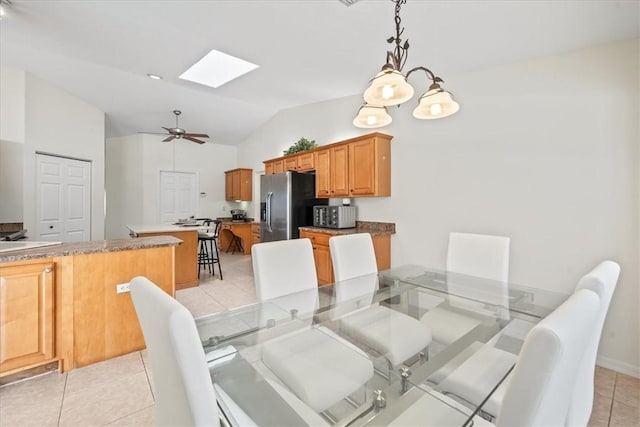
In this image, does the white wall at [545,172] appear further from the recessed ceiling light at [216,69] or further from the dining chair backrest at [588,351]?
the recessed ceiling light at [216,69]

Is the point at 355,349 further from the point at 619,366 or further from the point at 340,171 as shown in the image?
the point at 340,171

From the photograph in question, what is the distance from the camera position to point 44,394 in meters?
1.83

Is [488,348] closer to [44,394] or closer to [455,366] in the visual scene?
[455,366]

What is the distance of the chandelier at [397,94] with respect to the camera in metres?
1.42

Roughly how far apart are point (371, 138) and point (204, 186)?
529cm

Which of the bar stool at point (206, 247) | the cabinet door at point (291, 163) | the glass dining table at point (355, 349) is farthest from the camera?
the cabinet door at point (291, 163)

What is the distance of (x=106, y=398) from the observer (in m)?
1.80

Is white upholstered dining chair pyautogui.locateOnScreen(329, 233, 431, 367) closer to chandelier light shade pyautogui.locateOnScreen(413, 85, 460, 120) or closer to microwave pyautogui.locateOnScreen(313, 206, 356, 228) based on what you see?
chandelier light shade pyautogui.locateOnScreen(413, 85, 460, 120)

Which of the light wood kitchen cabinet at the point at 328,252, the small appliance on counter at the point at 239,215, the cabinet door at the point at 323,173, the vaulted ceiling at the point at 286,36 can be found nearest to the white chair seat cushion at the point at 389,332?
the light wood kitchen cabinet at the point at 328,252

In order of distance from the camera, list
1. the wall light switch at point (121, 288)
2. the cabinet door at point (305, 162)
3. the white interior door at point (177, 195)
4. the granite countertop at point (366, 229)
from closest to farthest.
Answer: the wall light switch at point (121, 288) < the granite countertop at point (366, 229) < the cabinet door at point (305, 162) < the white interior door at point (177, 195)

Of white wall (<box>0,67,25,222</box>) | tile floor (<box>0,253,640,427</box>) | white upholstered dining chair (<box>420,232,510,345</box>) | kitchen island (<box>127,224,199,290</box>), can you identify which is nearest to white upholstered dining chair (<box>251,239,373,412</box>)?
white upholstered dining chair (<box>420,232,510,345</box>)

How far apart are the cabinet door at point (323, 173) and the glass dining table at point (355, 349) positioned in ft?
7.06

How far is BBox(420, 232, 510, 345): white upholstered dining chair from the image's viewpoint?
1730 mm

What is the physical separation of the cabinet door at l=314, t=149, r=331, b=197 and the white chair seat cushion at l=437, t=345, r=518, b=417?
10.1 ft
